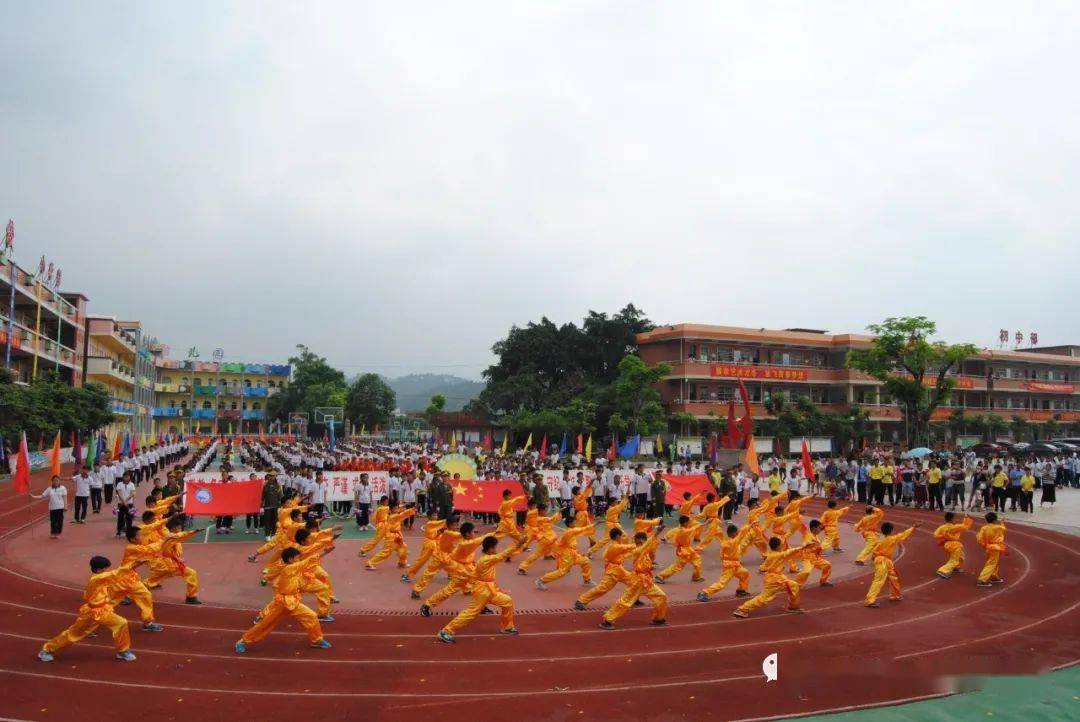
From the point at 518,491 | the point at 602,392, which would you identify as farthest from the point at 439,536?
the point at 602,392

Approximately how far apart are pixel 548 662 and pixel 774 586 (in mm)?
3873

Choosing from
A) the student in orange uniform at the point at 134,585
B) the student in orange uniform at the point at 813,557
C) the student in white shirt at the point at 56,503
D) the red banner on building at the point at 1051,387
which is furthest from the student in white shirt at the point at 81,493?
the red banner on building at the point at 1051,387

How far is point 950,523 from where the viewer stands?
13453 millimetres

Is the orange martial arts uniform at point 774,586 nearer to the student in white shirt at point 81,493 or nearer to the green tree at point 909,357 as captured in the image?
the student in white shirt at point 81,493

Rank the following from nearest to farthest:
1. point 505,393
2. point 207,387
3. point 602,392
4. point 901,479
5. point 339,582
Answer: point 339,582, point 901,479, point 602,392, point 505,393, point 207,387

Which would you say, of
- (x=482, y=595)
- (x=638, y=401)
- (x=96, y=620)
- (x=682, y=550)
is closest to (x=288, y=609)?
(x=96, y=620)

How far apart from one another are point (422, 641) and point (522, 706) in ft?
8.28

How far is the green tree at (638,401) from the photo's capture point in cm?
4369

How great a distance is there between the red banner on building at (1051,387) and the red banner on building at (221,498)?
6240cm

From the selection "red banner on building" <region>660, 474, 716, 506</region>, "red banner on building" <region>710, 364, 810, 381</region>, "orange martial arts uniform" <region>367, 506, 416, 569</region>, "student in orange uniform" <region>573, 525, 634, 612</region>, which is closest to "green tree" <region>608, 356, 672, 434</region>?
"red banner on building" <region>710, 364, 810, 381</region>

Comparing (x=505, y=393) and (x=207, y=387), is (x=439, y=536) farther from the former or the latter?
(x=207, y=387)

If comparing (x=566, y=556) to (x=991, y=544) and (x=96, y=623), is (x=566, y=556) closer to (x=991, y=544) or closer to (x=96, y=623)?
(x=96, y=623)

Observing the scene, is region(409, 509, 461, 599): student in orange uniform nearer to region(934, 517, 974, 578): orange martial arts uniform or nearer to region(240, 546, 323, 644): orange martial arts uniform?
region(240, 546, 323, 644): orange martial arts uniform

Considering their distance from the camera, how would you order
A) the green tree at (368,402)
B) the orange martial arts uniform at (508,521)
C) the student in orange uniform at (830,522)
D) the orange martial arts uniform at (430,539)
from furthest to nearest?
the green tree at (368,402) < the student in orange uniform at (830,522) < the orange martial arts uniform at (508,521) < the orange martial arts uniform at (430,539)
